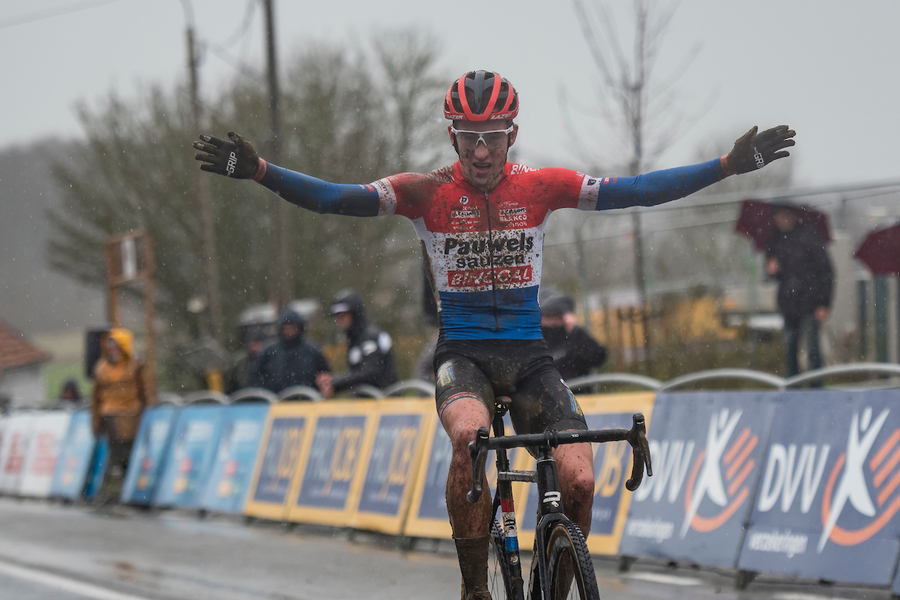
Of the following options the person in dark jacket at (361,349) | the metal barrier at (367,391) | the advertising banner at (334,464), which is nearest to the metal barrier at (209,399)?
the advertising banner at (334,464)

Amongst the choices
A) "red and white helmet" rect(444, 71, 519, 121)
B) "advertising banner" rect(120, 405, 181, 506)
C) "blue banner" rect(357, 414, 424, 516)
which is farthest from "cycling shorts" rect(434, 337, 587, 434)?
"advertising banner" rect(120, 405, 181, 506)

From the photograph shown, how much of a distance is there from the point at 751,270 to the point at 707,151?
153 inches

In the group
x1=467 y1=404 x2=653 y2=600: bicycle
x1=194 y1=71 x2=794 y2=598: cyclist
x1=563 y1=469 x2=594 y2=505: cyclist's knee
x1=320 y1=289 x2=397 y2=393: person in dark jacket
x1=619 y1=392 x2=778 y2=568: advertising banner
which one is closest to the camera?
x1=467 y1=404 x2=653 y2=600: bicycle

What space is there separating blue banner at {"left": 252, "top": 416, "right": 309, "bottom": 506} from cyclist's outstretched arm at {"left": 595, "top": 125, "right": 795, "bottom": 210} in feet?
23.1

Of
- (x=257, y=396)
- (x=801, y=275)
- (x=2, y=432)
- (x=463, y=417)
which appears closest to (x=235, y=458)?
(x=257, y=396)

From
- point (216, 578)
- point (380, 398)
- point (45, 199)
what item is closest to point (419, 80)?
point (380, 398)

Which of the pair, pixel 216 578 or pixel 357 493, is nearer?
pixel 216 578

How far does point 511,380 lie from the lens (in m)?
4.33

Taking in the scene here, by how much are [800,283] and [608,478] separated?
3040 millimetres

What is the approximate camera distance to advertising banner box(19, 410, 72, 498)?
50.9ft

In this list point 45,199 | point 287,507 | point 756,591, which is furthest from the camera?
point 45,199

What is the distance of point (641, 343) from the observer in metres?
11.7

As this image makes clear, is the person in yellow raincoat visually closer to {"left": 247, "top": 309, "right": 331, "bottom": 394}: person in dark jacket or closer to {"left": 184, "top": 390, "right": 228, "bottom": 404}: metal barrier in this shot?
{"left": 184, "top": 390, "right": 228, "bottom": 404}: metal barrier

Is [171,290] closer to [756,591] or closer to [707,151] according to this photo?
[707,151]
